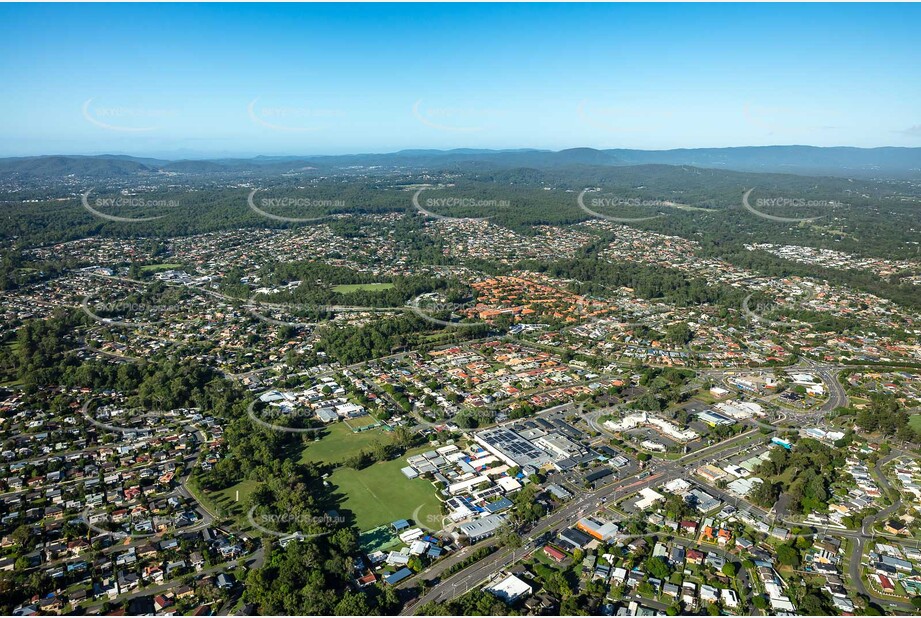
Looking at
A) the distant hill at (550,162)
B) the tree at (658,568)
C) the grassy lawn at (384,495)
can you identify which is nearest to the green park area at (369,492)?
the grassy lawn at (384,495)

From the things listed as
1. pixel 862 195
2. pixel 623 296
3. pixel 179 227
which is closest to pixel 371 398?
pixel 623 296

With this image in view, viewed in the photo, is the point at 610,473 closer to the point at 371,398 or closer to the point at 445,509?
the point at 445,509

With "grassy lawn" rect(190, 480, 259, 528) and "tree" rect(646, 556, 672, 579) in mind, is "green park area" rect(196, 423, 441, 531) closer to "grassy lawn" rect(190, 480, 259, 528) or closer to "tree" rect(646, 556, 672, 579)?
"grassy lawn" rect(190, 480, 259, 528)

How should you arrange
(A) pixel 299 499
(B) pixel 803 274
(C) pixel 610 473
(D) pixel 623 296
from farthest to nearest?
(B) pixel 803 274
(D) pixel 623 296
(C) pixel 610 473
(A) pixel 299 499

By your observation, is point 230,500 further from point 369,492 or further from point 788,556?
point 788,556

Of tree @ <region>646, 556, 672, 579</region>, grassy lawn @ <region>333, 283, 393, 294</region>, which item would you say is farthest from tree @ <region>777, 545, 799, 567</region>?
grassy lawn @ <region>333, 283, 393, 294</region>

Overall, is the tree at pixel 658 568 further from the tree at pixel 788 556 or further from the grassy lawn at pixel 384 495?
the grassy lawn at pixel 384 495

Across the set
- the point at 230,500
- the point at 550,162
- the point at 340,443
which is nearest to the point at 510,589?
the point at 230,500
